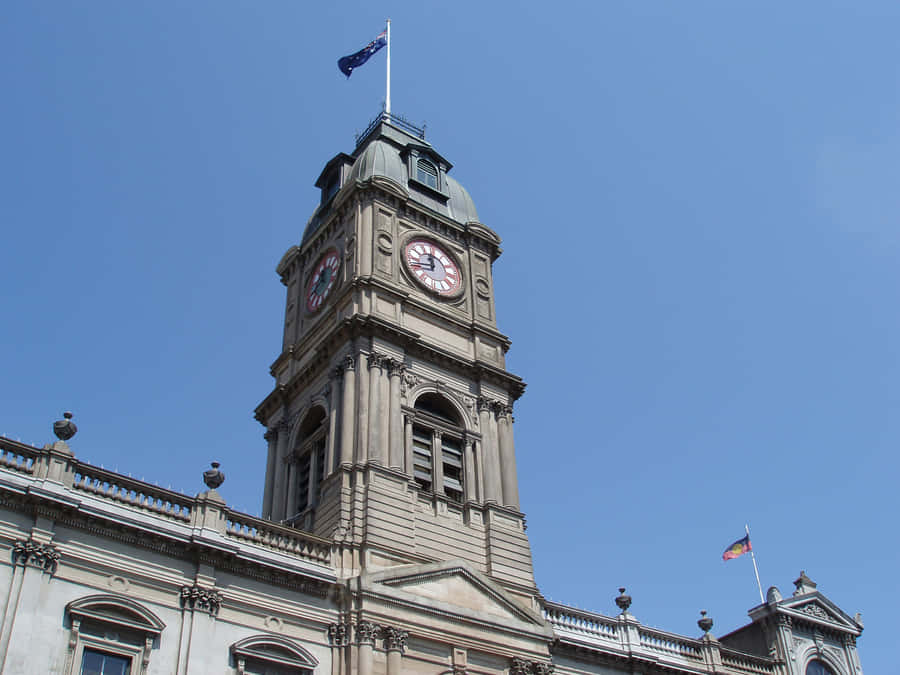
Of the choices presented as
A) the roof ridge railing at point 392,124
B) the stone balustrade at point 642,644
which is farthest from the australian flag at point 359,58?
the stone balustrade at point 642,644

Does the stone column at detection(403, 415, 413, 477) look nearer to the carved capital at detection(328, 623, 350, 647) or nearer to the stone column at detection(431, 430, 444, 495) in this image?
the stone column at detection(431, 430, 444, 495)

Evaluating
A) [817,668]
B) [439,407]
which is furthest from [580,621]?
[817,668]

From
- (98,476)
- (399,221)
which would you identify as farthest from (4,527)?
(399,221)

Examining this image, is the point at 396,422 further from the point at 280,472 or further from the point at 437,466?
the point at 280,472

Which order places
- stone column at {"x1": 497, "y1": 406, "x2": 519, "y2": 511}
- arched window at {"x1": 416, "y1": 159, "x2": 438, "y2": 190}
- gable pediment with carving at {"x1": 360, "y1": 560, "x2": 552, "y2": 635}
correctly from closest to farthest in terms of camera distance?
gable pediment with carving at {"x1": 360, "y1": 560, "x2": 552, "y2": 635}
stone column at {"x1": 497, "y1": 406, "x2": 519, "y2": 511}
arched window at {"x1": 416, "y1": 159, "x2": 438, "y2": 190}

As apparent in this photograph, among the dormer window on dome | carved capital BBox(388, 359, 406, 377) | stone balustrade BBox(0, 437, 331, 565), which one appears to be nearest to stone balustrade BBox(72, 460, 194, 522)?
stone balustrade BBox(0, 437, 331, 565)

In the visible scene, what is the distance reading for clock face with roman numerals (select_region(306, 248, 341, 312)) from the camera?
43.1 m

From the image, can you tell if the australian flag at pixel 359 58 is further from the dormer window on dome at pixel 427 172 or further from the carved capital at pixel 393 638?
the carved capital at pixel 393 638

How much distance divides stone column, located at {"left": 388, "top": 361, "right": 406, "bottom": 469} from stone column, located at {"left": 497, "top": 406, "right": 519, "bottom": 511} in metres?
4.64

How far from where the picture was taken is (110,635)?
2672cm

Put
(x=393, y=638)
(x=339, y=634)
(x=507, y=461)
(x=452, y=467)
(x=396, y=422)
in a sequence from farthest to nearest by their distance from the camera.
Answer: (x=507, y=461), (x=452, y=467), (x=396, y=422), (x=393, y=638), (x=339, y=634)

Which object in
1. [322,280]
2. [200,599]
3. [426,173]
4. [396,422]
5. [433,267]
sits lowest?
[200,599]

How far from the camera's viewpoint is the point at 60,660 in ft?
83.2

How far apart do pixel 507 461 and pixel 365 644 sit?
10858mm
